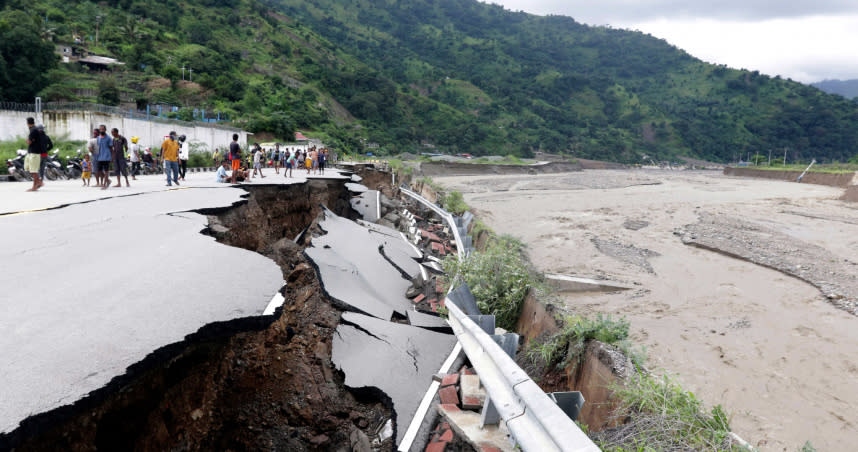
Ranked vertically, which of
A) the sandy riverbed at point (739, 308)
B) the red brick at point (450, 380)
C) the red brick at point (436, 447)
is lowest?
the sandy riverbed at point (739, 308)

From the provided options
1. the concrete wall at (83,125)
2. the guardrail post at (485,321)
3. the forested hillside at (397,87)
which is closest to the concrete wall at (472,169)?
the forested hillside at (397,87)

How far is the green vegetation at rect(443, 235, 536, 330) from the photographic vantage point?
5.75 metres

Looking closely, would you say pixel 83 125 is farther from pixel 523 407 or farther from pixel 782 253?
pixel 782 253

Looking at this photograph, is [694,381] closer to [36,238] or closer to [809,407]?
[809,407]

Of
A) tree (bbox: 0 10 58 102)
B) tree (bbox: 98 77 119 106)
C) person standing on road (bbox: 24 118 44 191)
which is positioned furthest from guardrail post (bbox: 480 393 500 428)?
tree (bbox: 98 77 119 106)

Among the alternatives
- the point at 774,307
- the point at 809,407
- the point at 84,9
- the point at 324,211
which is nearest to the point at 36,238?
the point at 324,211

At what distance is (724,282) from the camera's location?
11.5 m

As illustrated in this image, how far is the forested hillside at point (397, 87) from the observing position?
58.5m

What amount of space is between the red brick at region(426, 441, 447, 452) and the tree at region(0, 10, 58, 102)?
5022cm

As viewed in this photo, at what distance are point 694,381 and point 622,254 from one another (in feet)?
28.5

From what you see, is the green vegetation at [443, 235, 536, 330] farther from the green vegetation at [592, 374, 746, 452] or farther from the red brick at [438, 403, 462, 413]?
the green vegetation at [592, 374, 746, 452]

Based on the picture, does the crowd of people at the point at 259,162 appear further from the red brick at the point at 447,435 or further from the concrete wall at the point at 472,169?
the concrete wall at the point at 472,169

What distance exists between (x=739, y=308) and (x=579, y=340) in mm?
7298

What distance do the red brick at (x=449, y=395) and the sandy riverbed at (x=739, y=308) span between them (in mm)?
2615
